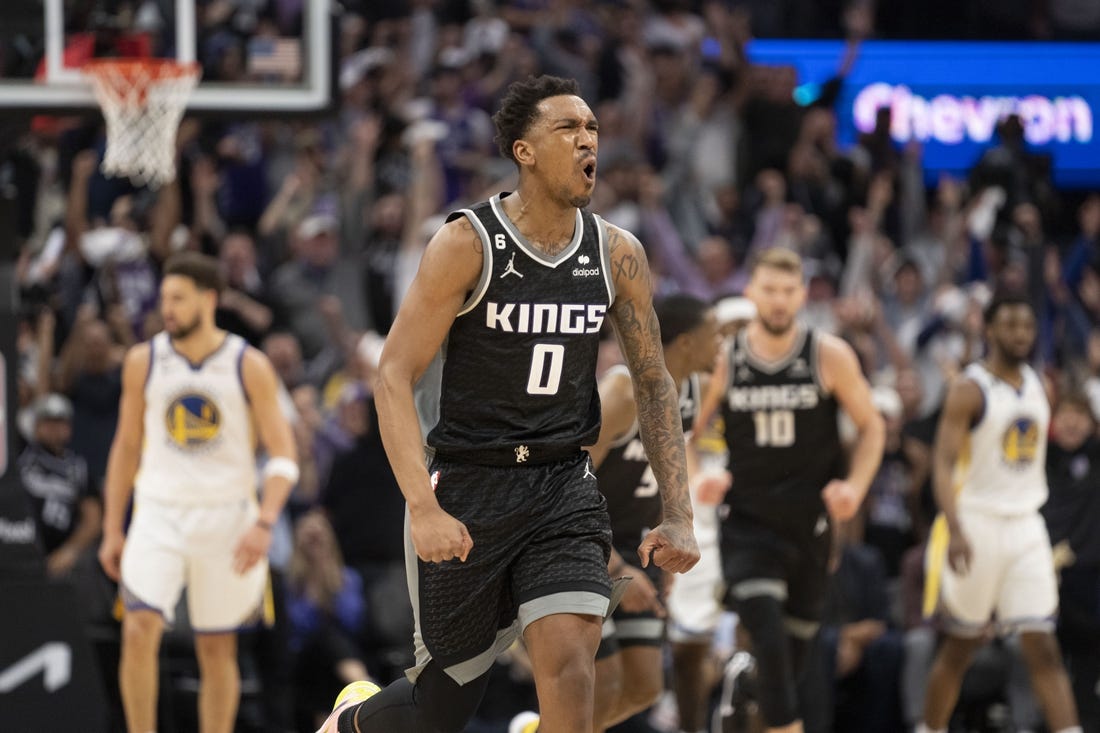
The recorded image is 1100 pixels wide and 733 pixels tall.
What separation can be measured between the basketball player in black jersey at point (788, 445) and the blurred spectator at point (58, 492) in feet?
13.0

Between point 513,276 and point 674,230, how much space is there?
9124 mm

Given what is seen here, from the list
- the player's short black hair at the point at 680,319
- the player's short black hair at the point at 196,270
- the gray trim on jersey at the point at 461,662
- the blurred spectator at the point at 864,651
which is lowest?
the blurred spectator at the point at 864,651

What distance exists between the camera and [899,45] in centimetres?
1747

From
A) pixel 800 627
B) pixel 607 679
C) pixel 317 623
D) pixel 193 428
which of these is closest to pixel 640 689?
pixel 607 679

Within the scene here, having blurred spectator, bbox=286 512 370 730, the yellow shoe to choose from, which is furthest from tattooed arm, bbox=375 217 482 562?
blurred spectator, bbox=286 512 370 730

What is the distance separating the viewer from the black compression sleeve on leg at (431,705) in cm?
548

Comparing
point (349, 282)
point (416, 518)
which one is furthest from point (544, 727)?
point (349, 282)

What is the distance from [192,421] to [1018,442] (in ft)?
14.3

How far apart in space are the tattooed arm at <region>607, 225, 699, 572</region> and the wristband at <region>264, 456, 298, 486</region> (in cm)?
321

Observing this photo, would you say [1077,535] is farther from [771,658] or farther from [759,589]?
[771,658]

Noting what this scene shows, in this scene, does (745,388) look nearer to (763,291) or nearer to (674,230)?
(763,291)

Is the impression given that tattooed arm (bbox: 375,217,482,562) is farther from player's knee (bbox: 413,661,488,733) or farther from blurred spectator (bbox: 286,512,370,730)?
blurred spectator (bbox: 286,512,370,730)

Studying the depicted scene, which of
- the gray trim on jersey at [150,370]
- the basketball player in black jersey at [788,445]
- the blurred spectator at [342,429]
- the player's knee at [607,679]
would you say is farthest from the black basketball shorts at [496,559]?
the blurred spectator at [342,429]

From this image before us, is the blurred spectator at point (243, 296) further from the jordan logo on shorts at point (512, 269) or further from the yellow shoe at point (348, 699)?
the jordan logo on shorts at point (512, 269)
